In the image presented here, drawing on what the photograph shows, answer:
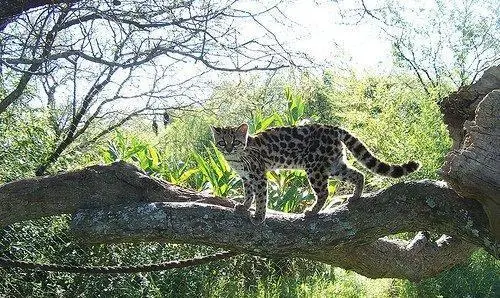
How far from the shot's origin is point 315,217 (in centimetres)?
296

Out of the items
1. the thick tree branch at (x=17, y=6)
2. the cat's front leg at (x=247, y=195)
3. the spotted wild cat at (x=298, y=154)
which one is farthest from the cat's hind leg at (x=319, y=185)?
the thick tree branch at (x=17, y=6)

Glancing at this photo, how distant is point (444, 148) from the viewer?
8.39m

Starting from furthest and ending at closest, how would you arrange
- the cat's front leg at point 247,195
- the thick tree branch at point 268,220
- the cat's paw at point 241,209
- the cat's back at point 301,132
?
the cat's back at point 301,132 → the cat's front leg at point 247,195 → the cat's paw at point 241,209 → the thick tree branch at point 268,220

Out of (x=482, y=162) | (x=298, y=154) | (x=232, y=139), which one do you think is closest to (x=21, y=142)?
(x=232, y=139)

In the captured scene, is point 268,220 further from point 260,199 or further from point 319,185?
point 319,185

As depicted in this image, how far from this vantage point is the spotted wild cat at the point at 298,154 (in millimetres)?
3548

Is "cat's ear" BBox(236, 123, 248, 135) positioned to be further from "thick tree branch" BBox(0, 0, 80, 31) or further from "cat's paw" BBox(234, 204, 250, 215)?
"thick tree branch" BBox(0, 0, 80, 31)

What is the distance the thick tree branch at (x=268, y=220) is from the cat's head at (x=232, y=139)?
1.59ft

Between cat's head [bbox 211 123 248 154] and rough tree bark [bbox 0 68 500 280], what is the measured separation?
455 mm

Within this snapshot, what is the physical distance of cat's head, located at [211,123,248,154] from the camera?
3.75 meters

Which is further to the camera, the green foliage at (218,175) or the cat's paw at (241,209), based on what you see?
the green foliage at (218,175)

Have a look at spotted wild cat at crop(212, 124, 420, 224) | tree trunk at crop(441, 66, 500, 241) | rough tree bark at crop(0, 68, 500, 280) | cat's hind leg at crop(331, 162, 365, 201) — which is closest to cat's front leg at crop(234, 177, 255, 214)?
spotted wild cat at crop(212, 124, 420, 224)

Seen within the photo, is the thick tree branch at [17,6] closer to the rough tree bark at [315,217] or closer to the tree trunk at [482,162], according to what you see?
the rough tree bark at [315,217]

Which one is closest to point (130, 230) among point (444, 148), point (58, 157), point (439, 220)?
point (439, 220)
